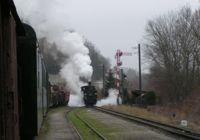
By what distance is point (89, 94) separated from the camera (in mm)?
59375

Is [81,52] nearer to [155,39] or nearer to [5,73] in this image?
[155,39]

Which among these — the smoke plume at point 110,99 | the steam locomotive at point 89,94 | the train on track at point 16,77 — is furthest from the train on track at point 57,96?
the train on track at point 16,77

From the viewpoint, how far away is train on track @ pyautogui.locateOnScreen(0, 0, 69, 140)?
292 inches

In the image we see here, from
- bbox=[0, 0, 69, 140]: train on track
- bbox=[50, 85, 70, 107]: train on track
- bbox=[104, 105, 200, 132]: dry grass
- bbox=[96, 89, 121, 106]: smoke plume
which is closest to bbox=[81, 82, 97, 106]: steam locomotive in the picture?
bbox=[50, 85, 70, 107]: train on track

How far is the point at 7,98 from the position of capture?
7820 millimetres

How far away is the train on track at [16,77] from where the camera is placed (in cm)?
742

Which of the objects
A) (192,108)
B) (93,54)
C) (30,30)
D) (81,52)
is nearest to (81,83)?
(81,52)

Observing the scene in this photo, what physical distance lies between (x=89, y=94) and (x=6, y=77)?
51702 mm

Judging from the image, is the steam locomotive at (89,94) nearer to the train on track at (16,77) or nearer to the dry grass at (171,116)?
the dry grass at (171,116)

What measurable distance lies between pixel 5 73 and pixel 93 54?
92.1 m

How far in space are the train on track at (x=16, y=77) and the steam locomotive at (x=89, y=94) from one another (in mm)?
46741

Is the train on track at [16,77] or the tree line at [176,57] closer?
the train on track at [16,77]

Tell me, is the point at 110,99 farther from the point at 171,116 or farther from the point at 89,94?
the point at 171,116

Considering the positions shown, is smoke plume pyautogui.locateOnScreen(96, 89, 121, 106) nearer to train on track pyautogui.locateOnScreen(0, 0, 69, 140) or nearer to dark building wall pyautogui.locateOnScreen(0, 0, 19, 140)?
train on track pyautogui.locateOnScreen(0, 0, 69, 140)
